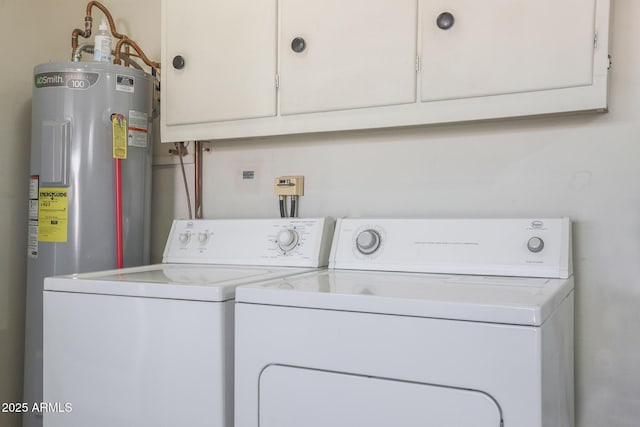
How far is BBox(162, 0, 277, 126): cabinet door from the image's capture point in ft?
5.82

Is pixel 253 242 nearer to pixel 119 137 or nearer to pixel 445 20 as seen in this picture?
pixel 119 137

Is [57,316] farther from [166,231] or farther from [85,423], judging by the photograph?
[166,231]

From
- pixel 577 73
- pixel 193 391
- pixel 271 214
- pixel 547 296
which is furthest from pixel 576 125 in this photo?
pixel 193 391

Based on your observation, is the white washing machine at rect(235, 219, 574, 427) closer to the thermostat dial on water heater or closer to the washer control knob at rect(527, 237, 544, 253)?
the washer control knob at rect(527, 237, 544, 253)

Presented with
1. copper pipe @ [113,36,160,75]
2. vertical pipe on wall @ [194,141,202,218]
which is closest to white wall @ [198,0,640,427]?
vertical pipe on wall @ [194,141,202,218]

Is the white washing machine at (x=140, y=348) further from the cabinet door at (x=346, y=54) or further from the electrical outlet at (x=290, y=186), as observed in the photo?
the cabinet door at (x=346, y=54)

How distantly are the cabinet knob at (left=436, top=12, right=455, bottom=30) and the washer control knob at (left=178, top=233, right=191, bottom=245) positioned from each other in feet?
3.65

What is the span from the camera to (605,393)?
151 centimetres

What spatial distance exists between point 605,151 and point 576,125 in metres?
0.11

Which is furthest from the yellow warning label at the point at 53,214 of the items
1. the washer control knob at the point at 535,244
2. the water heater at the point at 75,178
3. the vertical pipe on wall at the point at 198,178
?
the washer control knob at the point at 535,244

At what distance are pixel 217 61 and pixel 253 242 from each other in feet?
2.09

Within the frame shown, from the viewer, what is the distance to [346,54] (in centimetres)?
164

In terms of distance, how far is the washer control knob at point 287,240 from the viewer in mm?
1747

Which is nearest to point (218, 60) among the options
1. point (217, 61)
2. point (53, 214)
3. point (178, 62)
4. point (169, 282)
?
point (217, 61)
